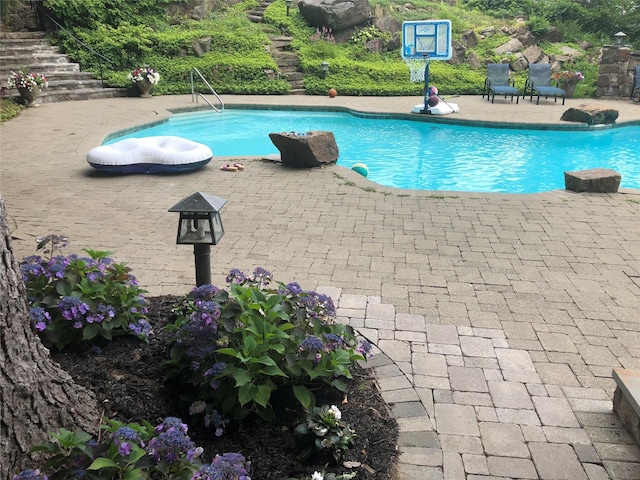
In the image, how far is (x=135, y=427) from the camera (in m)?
1.89

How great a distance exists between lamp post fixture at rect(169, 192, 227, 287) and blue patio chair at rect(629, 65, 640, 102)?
48.2ft

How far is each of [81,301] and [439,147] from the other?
9.14 meters

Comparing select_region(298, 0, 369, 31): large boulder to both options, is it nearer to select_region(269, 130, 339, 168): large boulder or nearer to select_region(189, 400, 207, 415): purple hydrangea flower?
select_region(269, 130, 339, 168): large boulder

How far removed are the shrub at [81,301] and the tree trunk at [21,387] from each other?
1.84 feet

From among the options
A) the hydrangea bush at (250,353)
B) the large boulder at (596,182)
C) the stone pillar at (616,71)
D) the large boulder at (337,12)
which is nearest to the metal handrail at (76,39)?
the large boulder at (337,12)

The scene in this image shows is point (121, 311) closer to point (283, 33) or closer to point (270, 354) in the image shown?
point (270, 354)

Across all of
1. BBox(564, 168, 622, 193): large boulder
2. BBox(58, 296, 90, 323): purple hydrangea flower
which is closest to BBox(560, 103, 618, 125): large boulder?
BBox(564, 168, 622, 193): large boulder

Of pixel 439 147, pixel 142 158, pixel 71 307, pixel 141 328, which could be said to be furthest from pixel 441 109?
pixel 71 307

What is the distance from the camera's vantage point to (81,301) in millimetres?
2562

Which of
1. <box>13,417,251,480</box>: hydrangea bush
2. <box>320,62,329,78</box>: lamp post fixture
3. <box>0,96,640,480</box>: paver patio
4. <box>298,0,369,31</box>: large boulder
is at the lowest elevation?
<box>0,96,640,480</box>: paver patio

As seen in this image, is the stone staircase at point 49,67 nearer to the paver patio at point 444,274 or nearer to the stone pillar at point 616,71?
the paver patio at point 444,274

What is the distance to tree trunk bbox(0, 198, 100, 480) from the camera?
1.73 m

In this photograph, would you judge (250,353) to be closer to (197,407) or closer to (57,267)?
(197,407)

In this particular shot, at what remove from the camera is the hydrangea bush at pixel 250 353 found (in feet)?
7.50
